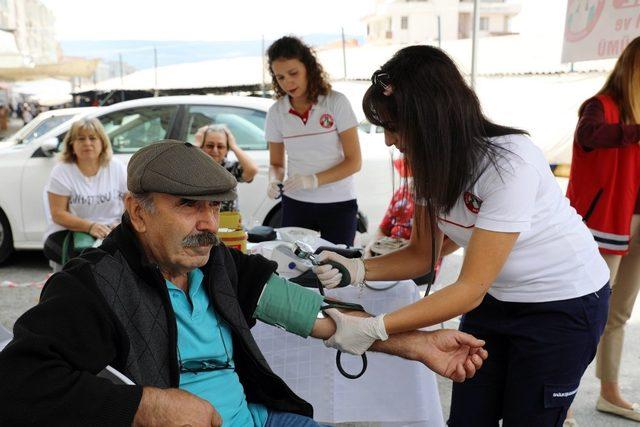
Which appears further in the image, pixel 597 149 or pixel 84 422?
pixel 597 149

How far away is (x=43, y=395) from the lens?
4.36ft

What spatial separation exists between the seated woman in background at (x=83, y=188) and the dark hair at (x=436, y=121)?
8.62ft

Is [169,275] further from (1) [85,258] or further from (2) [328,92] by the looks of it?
(2) [328,92]

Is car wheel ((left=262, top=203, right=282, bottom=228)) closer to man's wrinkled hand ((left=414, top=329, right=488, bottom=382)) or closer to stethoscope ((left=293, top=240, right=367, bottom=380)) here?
stethoscope ((left=293, top=240, right=367, bottom=380))

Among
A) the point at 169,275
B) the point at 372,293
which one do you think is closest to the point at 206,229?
the point at 169,275

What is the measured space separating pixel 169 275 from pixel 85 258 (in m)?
0.25

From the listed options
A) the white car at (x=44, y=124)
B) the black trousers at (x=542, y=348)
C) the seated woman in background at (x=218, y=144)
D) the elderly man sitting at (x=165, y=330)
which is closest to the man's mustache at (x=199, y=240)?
the elderly man sitting at (x=165, y=330)

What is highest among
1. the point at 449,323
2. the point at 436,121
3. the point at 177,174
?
the point at 436,121

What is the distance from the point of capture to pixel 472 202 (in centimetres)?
169

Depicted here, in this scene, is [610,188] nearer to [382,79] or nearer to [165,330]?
[382,79]

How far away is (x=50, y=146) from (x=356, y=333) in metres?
4.22

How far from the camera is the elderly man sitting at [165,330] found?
136 cm

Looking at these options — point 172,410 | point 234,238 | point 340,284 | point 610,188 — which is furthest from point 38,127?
point 172,410

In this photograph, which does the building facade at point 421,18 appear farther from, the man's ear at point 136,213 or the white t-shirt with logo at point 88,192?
the man's ear at point 136,213
